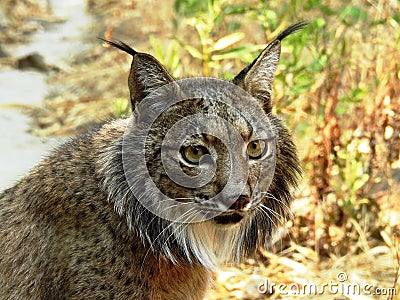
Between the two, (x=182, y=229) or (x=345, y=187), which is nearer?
(x=182, y=229)

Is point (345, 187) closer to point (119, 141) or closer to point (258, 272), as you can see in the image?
point (258, 272)

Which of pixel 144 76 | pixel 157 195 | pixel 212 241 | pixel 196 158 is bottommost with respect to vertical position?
pixel 212 241

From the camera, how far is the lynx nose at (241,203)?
402cm

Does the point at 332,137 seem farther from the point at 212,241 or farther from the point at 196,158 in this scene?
the point at 196,158

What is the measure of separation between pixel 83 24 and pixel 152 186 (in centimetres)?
854

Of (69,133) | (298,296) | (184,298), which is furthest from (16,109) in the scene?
(184,298)

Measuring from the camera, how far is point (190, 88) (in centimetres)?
436

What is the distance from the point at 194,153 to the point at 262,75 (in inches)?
26.4

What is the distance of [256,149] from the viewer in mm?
4277

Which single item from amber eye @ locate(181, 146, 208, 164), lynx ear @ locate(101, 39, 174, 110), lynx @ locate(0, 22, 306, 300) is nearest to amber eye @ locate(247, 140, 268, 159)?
lynx @ locate(0, 22, 306, 300)

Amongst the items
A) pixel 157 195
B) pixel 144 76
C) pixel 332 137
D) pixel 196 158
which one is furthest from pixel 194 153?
pixel 332 137

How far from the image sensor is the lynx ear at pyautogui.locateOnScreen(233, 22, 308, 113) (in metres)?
4.45

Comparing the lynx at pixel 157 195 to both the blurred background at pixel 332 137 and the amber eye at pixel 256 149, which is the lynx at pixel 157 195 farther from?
the blurred background at pixel 332 137

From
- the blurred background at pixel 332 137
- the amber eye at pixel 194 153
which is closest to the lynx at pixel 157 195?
the amber eye at pixel 194 153
